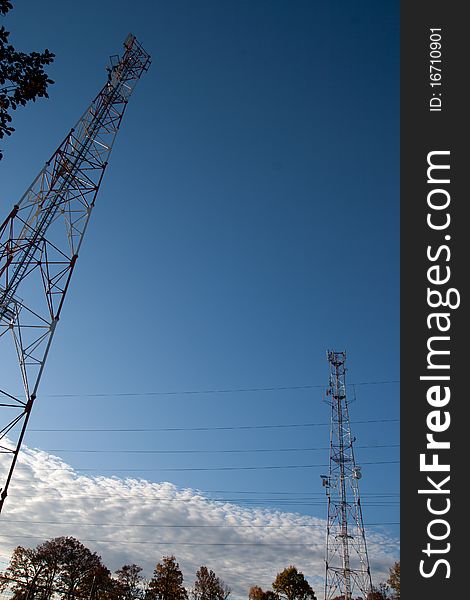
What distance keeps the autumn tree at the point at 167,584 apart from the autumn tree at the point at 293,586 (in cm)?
1203

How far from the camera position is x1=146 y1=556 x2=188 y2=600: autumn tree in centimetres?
4566

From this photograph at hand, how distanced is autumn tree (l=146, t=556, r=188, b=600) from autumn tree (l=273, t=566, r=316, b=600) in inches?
474

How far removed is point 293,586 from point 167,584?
15109mm

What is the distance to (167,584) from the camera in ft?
151

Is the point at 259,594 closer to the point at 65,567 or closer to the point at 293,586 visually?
the point at 293,586

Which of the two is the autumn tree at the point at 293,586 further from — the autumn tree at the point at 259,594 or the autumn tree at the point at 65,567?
the autumn tree at the point at 65,567

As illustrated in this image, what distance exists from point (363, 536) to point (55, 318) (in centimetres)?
2214

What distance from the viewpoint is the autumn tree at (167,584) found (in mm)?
45656

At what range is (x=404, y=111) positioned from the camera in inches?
327

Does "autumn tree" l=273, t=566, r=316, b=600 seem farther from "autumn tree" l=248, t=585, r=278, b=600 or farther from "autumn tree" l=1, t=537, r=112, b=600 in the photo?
"autumn tree" l=1, t=537, r=112, b=600

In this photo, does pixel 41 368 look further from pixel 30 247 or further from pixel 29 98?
pixel 29 98

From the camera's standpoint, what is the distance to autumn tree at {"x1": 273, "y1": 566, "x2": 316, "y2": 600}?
51.7 m

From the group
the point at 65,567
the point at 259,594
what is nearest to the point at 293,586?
the point at 259,594

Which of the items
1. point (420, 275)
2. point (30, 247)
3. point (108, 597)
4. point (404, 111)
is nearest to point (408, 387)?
point (420, 275)
